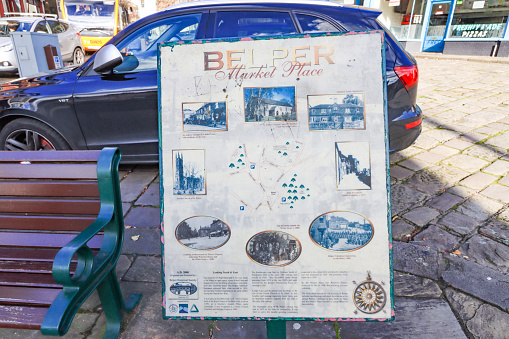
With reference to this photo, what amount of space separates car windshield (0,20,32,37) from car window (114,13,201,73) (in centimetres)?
839

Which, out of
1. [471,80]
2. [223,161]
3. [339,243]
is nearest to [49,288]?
[223,161]

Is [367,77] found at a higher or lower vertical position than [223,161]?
higher

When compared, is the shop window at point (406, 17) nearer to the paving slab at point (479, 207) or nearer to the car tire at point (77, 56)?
the car tire at point (77, 56)

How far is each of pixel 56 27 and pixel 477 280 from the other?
490 inches

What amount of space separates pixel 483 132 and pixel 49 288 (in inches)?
212

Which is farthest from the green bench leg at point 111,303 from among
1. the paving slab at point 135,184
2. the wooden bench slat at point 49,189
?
the paving slab at point 135,184

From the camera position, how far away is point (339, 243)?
1353mm

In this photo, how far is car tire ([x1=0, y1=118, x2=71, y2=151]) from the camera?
335 centimetres

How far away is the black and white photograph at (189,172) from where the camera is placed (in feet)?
4.54

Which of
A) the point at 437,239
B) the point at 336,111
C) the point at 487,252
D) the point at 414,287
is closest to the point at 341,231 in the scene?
the point at 336,111

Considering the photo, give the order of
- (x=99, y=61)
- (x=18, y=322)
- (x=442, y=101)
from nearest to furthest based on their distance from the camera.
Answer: (x=18, y=322)
(x=99, y=61)
(x=442, y=101)

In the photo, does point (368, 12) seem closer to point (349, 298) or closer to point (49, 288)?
point (349, 298)

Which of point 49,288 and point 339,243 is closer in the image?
point 339,243

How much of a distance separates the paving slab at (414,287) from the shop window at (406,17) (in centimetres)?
1526
